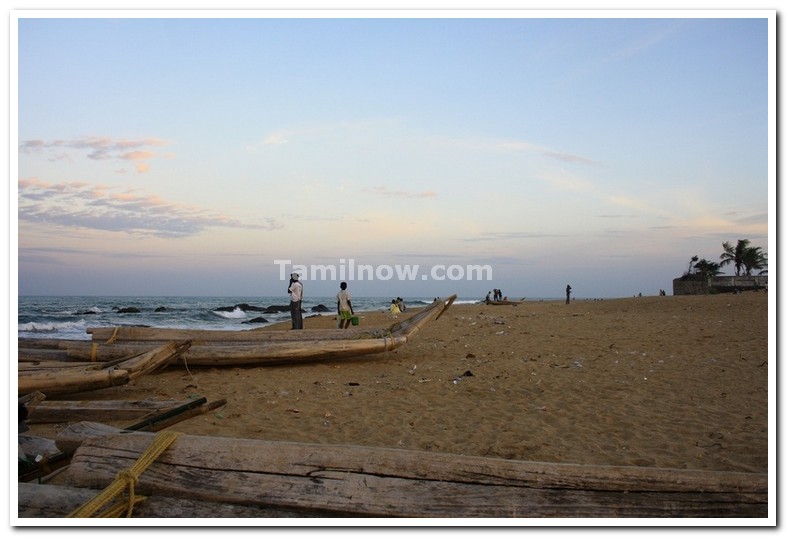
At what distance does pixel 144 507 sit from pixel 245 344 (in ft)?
25.6

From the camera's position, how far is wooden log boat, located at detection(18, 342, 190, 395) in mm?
7602

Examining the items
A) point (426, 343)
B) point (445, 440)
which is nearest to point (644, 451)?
point (445, 440)

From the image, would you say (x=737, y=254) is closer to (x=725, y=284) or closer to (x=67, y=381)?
(x=725, y=284)

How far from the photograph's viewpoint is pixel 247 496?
301 cm

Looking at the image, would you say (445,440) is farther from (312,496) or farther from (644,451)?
(312,496)

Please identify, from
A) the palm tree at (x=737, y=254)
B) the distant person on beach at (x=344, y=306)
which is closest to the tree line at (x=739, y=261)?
the palm tree at (x=737, y=254)

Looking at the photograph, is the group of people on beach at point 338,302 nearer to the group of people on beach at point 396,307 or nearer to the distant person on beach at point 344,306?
the distant person on beach at point 344,306

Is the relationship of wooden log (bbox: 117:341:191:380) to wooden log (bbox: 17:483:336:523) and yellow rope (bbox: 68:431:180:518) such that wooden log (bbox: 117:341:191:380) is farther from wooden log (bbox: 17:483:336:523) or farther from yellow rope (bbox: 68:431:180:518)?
yellow rope (bbox: 68:431:180:518)

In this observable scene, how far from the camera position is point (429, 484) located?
119 inches

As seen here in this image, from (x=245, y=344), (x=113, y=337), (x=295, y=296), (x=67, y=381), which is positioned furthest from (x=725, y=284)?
(x=67, y=381)

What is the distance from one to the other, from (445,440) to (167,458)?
3.30 meters

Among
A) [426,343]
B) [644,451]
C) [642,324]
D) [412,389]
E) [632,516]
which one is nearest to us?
[632,516]

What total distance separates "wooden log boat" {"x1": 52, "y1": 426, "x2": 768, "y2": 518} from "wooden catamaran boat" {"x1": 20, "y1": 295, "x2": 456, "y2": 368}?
649 cm

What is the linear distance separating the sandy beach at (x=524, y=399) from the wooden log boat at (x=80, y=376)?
40 cm
